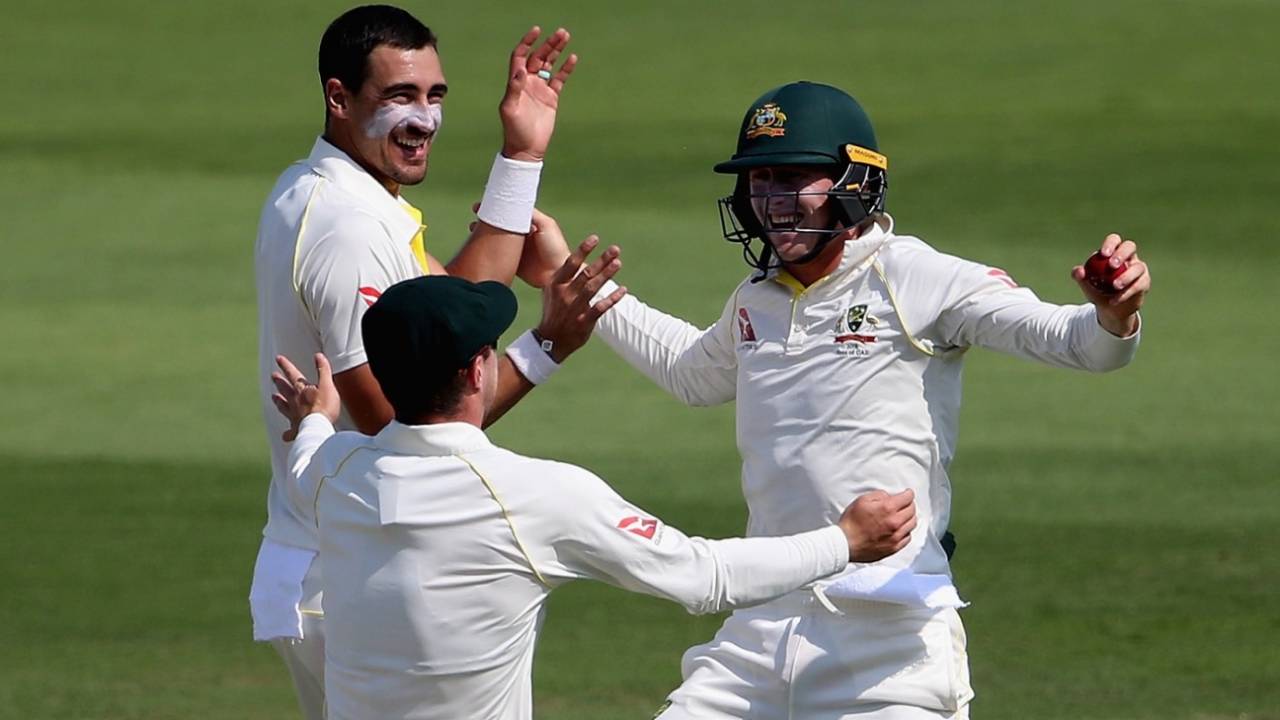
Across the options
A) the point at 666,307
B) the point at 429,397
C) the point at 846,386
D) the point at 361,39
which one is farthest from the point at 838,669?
the point at 666,307

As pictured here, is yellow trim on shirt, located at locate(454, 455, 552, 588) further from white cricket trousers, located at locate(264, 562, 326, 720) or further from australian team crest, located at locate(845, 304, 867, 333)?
australian team crest, located at locate(845, 304, 867, 333)

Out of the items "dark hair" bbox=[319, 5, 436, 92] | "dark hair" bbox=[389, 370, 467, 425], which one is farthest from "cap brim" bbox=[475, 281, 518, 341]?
"dark hair" bbox=[319, 5, 436, 92]

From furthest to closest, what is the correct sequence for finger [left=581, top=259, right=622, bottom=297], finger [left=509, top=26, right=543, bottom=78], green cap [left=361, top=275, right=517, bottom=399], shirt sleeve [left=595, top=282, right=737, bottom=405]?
1. shirt sleeve [left=595, top=282, right=737, bottom=405]
2. finger [left=509, top=26, right=543, bottom=78]
3. finger [left=581, top=259, right=622, bottom=297]
4. green cap [left=361, top=275, right=517, bottom=399]

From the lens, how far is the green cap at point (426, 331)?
13.8ft

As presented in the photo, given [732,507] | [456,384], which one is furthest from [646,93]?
[456,384]

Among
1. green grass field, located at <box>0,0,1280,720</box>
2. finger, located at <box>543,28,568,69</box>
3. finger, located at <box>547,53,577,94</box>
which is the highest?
finger, located at <box>543,28,568,69</box>

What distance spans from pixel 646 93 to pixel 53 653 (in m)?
16.7

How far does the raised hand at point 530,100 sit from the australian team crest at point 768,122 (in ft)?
1.65

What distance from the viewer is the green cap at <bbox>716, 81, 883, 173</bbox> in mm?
5488

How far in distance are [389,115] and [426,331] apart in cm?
136

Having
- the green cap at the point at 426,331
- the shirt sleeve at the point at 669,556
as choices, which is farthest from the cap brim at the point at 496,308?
the shirt sleeve at the point at 669,556

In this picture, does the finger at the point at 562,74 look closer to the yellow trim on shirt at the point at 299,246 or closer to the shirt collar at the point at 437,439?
the yellow trim on shirt at the point at 299,246

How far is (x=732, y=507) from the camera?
11406mm

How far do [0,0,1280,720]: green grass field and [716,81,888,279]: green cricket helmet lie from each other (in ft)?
10.3
